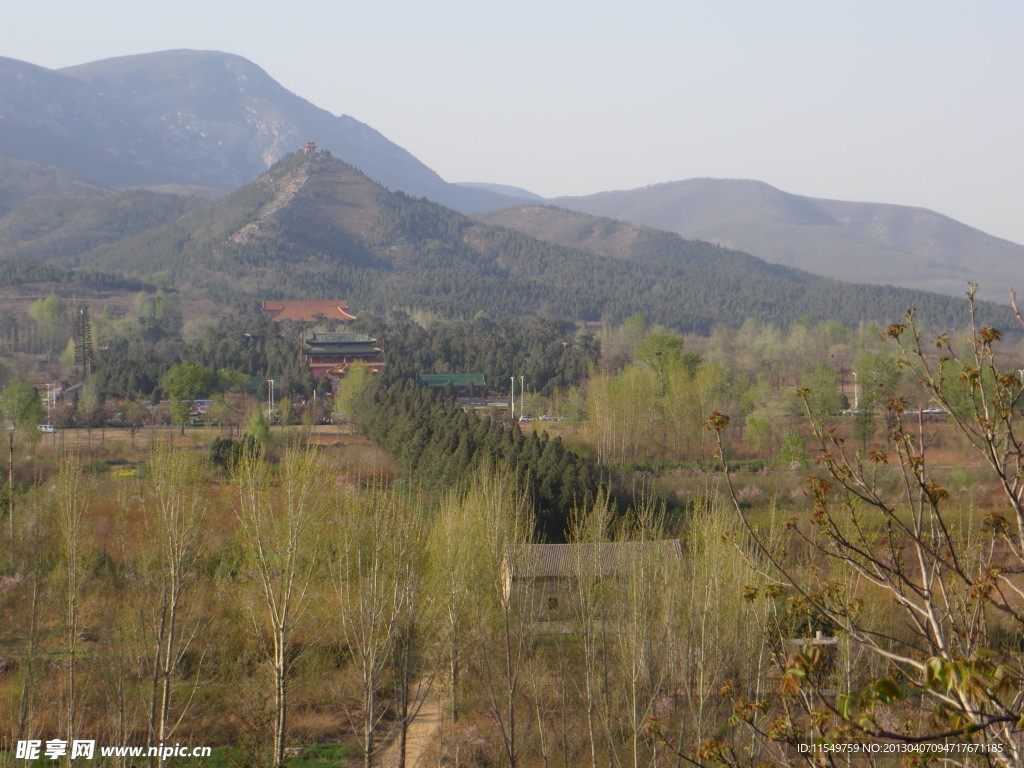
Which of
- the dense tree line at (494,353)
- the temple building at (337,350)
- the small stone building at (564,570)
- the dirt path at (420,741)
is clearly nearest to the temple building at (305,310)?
the dense tree line at (494,353)

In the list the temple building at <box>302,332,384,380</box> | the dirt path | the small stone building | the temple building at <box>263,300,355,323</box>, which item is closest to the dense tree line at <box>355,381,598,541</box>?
the small stone building

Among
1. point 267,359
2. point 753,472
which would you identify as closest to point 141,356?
point 267,359

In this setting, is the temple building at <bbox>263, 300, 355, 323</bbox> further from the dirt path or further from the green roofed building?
the dirt path

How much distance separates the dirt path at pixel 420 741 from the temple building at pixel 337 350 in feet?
153

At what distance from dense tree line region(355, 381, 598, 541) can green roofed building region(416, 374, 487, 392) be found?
2198 centimetres

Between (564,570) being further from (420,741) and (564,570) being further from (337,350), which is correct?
(337,350)

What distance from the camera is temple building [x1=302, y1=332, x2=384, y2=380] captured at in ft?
211

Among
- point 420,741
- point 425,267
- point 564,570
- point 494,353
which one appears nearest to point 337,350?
point 494,353

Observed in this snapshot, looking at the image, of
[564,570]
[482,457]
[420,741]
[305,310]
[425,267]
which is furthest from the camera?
[425,267]

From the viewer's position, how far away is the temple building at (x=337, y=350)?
6431cm

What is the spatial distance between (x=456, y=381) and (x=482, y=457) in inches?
1367

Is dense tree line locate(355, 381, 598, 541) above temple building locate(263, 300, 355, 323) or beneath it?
above

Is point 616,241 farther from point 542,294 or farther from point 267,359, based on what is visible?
point 267,359

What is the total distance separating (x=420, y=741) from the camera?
16406 millimetres
